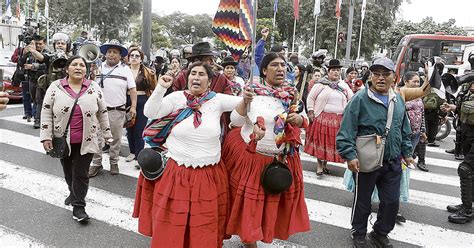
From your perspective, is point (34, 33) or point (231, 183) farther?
point (34, 33)

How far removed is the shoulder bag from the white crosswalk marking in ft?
3.34

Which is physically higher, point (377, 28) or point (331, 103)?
point (377, 28)

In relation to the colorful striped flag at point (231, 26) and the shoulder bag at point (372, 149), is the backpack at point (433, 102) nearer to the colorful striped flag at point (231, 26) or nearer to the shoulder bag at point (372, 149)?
the shoulder bag at point (372, 149)

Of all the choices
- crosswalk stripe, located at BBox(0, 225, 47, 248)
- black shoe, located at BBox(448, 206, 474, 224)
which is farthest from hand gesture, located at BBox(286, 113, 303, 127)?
black shoe, located at BBox(448, 206, 474, 224)

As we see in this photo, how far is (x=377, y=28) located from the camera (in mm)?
36969

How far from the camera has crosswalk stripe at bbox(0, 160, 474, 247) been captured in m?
4.23

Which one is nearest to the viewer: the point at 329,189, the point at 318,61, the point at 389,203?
the point at 389,203

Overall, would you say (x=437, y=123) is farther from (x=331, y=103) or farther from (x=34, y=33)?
(x=34, y=33)

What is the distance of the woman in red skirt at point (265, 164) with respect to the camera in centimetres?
317

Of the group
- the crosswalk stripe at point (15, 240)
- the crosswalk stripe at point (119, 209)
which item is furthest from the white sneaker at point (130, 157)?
the crosswalk stripe at point (15, 240)

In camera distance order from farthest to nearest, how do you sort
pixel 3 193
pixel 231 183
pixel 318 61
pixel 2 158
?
pixel 318 61, pixel 2 158, pixel 3 193, pixel 231 183

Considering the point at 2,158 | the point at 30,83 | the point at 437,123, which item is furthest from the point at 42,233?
the point at 437,123

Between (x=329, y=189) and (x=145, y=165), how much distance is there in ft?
11.4

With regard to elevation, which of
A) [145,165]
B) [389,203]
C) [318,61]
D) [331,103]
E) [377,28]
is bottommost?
[389,203]
